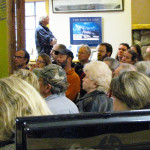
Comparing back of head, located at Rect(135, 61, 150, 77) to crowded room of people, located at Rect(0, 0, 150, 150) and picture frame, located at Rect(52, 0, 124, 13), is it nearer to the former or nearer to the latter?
crowded room of people, located at Rect(0, 0, 150, 150)

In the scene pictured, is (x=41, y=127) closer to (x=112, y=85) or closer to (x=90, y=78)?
(x=112, y=85)

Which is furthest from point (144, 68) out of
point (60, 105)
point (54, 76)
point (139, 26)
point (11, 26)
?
point (139, 26)

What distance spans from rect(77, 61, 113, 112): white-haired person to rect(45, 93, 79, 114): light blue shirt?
0.32 meters

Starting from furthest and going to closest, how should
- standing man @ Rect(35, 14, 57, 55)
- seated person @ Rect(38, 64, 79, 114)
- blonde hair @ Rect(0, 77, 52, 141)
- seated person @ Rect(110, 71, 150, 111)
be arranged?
standing man @ Rect(35, 14, 57, 55) → seated person @ Rect(38, 64, 79, 114) → seated person @ Rect(110, 71, 150, 111) → blonde hair @ Rect(0, 77, 52, 141)

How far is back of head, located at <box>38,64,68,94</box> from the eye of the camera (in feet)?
8.86

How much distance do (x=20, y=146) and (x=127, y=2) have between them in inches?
325

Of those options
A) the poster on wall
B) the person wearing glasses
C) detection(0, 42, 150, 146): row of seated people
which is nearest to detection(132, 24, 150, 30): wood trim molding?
the poster on wall

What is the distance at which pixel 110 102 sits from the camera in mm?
2895

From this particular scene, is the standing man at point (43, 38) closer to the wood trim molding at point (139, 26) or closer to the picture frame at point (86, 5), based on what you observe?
the picture frame at point (86, 5)

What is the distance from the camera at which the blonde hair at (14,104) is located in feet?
4.49

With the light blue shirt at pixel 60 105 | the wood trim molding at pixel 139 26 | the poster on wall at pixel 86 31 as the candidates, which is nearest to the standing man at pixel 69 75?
the light blue shirt at pixel 60 105

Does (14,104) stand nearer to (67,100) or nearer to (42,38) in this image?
(67,100)

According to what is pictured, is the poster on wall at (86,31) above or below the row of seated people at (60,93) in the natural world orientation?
above

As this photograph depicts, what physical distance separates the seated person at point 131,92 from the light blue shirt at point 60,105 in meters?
0.55
